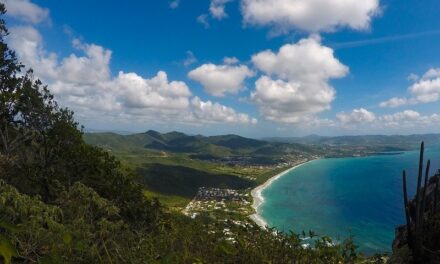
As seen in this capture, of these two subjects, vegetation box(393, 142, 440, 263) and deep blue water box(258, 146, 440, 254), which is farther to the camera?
deep blue water box(258, 146, 440, 254)

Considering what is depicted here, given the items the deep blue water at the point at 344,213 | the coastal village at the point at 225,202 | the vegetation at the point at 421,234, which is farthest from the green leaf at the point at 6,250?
the coastal village at the point at 225,202

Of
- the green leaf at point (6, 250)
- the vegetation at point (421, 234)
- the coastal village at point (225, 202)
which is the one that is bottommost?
the coastal village at point (225, 202)

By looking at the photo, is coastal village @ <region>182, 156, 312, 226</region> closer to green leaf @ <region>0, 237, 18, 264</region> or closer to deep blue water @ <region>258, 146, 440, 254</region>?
deep blue water @ <region>258, 146, 440, 254</region>

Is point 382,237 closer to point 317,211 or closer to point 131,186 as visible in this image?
point 317,211

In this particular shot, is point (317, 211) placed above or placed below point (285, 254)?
below

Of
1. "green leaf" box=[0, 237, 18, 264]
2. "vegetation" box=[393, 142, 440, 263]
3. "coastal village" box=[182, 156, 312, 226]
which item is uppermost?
"green leaf" box=[0, 237, 18, 264]

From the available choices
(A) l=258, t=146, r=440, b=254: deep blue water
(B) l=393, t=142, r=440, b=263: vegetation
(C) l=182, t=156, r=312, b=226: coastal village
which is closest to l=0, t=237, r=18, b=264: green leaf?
(B) l=393, t=142, r=440, b=263: vegetation

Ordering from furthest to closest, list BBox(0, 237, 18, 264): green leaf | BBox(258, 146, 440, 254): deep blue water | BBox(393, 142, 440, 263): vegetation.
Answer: BBox(258, 146, 440, 254): deep blue water
BBox(393, 142, 440, 263): vegetation
BBox(0, 237, 18, 264): green leaf

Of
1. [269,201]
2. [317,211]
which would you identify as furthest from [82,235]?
[269,201]

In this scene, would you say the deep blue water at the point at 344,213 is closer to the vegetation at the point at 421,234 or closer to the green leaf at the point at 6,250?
the vegetation at the point at 421,234

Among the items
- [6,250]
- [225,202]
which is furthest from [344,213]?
[6,250]

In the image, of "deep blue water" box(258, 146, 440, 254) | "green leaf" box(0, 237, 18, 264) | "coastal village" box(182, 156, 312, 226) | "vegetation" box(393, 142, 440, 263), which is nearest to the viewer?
"green leaf" box(0, 237, 18, 264)
